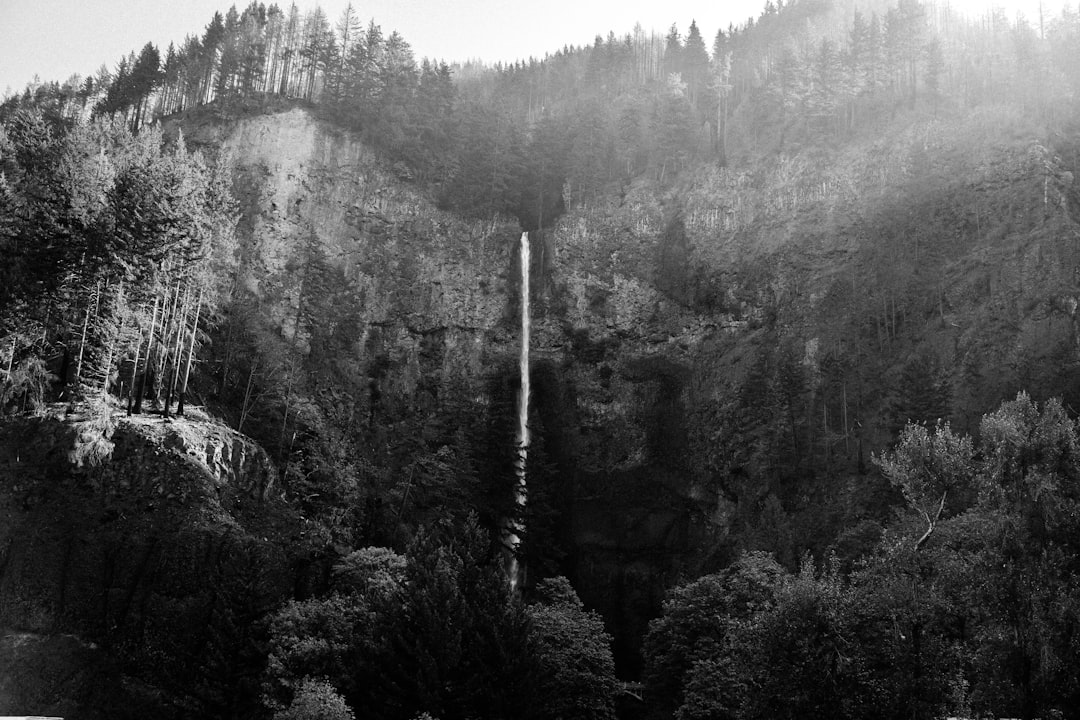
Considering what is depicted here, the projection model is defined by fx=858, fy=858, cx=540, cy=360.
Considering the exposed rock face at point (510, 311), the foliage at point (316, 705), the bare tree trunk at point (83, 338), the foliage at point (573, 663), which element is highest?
→ the exposed rock face at point (510, 311)

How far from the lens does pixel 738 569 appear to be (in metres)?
41.0

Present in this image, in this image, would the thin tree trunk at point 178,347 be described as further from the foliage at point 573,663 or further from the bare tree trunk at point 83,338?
the foliage at point 573,663

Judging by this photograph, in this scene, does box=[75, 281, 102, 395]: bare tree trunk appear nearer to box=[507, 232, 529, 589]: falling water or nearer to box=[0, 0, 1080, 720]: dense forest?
box=[0, 0, 1080, 720]: dense forest

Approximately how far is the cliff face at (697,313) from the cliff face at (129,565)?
16468 millimetres

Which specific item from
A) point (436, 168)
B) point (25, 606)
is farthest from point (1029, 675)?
point (436, 168)

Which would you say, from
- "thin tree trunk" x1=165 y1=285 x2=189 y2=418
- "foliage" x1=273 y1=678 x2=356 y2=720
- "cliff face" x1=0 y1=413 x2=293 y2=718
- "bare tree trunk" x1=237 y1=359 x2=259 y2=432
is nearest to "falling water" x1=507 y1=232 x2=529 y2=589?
"cliff face" x1=0 y1=413 x2=293 y2=718

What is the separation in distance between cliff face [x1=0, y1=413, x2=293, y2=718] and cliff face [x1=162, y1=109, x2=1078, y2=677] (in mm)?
16468

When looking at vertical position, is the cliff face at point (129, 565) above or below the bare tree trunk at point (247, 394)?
below

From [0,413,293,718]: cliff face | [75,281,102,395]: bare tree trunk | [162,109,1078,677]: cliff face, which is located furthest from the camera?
[162,109,1078,677]: cliff face

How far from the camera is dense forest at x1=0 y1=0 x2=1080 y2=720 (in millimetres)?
28016

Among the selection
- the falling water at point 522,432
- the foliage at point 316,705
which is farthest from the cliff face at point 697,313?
the foliage at point 316,705

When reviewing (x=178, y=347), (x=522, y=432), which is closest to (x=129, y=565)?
(x=178, y=347)

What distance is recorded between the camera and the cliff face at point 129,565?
3306 cm

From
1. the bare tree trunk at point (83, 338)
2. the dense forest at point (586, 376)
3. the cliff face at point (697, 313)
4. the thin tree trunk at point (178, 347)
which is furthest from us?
the cliff face at point (697, 313)
